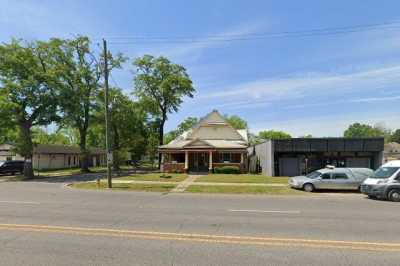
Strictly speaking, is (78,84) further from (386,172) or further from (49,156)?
(386,172)

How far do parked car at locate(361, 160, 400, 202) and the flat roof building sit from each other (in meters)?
13.1

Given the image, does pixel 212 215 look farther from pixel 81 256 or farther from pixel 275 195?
pixel 275 195

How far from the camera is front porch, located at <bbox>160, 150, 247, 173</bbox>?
3766 centimetres

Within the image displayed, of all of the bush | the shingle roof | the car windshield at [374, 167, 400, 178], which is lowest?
the bush

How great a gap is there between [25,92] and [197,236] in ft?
102

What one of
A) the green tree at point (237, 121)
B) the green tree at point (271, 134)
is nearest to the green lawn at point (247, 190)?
A: the green tree at point (237, 121)

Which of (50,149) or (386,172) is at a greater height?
(50,149)

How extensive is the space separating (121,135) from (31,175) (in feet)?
58.9

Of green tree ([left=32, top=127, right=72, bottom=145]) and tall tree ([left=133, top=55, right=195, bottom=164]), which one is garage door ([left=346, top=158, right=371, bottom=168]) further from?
green tree ([left=32, top=127, right=72, bottom=145])

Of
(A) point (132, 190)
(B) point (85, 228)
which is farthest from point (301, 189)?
(B) point (85, 228)

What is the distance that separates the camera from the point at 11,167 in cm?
3903

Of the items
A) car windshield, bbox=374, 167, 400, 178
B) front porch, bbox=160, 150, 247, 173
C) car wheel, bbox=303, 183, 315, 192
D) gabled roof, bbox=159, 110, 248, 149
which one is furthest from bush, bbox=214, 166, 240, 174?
car windshield, bbox=374, 167, 400, 178

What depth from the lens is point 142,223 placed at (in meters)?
9.70

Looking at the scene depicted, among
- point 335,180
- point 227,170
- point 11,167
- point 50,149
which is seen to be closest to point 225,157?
point 227,170
